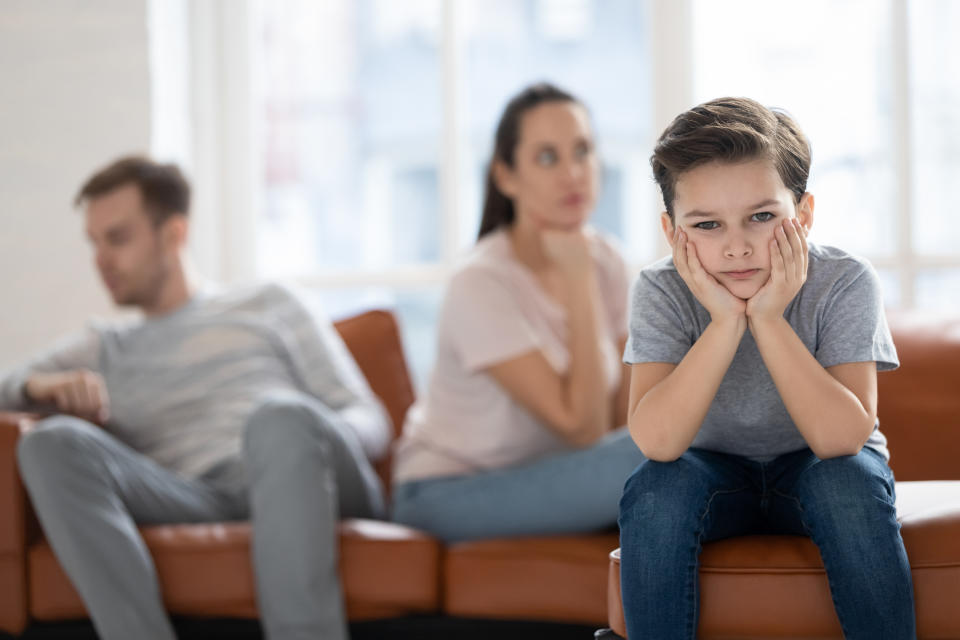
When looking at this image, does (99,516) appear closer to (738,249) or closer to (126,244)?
(126,244)

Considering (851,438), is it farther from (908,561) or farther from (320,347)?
(320,347)

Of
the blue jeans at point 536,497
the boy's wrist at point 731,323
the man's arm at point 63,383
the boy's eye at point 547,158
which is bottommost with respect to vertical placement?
the blue jeans at point 536,497

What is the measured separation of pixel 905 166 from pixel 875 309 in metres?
1.78

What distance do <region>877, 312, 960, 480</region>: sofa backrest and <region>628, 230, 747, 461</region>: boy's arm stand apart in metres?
0.80

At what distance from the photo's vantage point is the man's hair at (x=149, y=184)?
7.34 ft

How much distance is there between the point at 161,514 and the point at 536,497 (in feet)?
2.39

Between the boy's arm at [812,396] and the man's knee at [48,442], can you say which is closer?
the boy's arm at [812,396]

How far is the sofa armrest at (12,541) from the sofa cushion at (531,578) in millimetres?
770

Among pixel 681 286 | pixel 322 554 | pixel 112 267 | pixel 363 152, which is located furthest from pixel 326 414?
pixel 363 152

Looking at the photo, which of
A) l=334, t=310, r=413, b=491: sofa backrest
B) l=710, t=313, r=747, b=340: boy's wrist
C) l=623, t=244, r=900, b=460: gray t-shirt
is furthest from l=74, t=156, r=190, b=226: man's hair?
l=710, t=313, r=747, b=340: boy's wrist

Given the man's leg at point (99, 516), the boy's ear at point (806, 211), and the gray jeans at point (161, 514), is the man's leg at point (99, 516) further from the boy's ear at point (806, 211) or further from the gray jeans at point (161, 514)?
the boy's ear at point (806, 211)

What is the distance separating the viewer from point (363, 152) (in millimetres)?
3105

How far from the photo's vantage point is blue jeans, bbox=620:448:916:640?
3.57 feet

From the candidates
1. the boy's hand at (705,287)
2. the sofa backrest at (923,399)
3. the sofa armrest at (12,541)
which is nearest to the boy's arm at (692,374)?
the boy's hand at (705,287)
